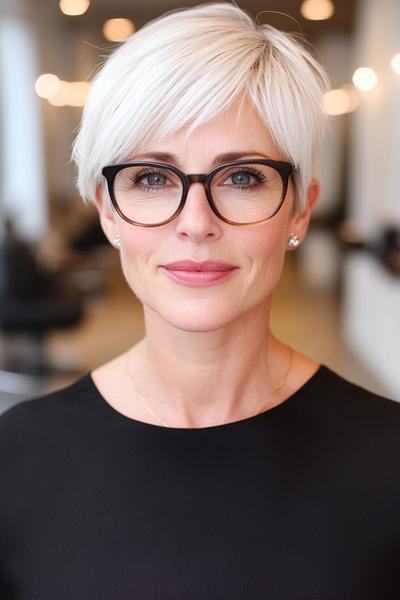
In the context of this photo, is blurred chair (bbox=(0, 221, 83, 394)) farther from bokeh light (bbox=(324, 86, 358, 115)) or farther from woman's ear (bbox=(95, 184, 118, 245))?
woman's ear (bbox=(95, 184, 118, 245))

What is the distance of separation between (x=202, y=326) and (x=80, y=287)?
2.51 meters

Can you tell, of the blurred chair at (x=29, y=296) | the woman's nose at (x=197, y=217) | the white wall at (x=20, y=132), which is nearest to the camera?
the woman's nose at (x=197, y=217)

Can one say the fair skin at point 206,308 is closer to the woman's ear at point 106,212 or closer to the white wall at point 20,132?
the woman's ear at point 106,212

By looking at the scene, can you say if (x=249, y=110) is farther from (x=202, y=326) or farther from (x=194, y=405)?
(x=194, y=405)

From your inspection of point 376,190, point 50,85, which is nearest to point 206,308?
point 50,85

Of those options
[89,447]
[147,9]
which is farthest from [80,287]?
[89,447]

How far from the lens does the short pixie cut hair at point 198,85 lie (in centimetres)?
86

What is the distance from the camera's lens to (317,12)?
1.74 metres

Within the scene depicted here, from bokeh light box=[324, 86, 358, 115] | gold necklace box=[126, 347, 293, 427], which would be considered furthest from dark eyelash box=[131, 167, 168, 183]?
bokeh light box=[324, 86, 358, 115]

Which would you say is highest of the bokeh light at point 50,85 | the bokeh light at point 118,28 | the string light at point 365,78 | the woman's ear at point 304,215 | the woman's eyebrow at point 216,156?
the bokeh light at point 118,28

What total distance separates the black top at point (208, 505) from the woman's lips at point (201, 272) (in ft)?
0.78

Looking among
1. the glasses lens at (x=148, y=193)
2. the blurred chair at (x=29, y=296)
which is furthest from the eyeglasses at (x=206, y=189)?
the blurred chair at (x=29, y=296)

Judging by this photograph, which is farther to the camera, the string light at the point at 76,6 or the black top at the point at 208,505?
the string light at the point at 76,6

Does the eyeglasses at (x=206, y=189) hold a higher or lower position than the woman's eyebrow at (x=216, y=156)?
lower
